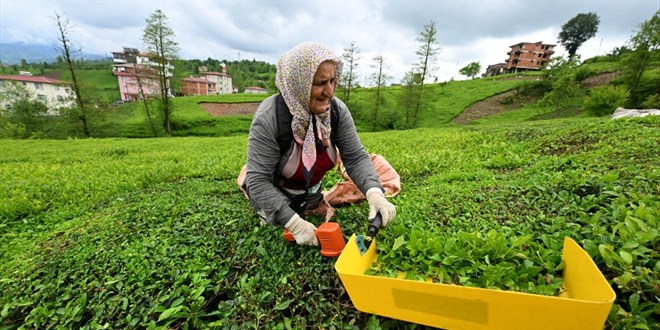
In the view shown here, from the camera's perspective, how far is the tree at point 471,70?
56.8 meters

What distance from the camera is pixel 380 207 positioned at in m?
2.31

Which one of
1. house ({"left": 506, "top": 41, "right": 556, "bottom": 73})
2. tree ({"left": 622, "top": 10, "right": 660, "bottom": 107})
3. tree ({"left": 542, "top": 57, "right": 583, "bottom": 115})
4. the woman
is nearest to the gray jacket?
the woman

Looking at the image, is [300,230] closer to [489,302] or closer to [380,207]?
[380,207]

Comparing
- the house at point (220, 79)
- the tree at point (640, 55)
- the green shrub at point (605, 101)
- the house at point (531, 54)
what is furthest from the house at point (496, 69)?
the house at point (220, 79)

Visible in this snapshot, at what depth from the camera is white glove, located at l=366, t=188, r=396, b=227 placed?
227 centimetres

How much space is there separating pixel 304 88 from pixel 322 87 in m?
0.14

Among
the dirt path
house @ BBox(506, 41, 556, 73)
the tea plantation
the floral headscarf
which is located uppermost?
house @ BBox(506, 41, 556, 73)

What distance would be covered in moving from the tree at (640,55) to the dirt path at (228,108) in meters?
37.7

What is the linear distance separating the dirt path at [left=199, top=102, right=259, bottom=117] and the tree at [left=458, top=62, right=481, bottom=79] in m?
43.2

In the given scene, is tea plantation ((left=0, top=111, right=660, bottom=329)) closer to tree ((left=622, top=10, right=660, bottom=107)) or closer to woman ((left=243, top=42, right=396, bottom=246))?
woman ((left=243, top=42, right=396, bottom=246))

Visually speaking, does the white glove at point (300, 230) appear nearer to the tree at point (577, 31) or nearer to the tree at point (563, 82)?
the tree at point (563, 82)

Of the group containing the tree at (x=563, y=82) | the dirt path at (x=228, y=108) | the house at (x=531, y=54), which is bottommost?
the dirt path at (x=228, y=108)

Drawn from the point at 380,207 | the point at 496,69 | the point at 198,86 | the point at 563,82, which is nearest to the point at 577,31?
the point at 496,69

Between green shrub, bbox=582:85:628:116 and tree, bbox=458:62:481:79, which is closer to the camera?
green shrub, bbox=582:85:628:116
